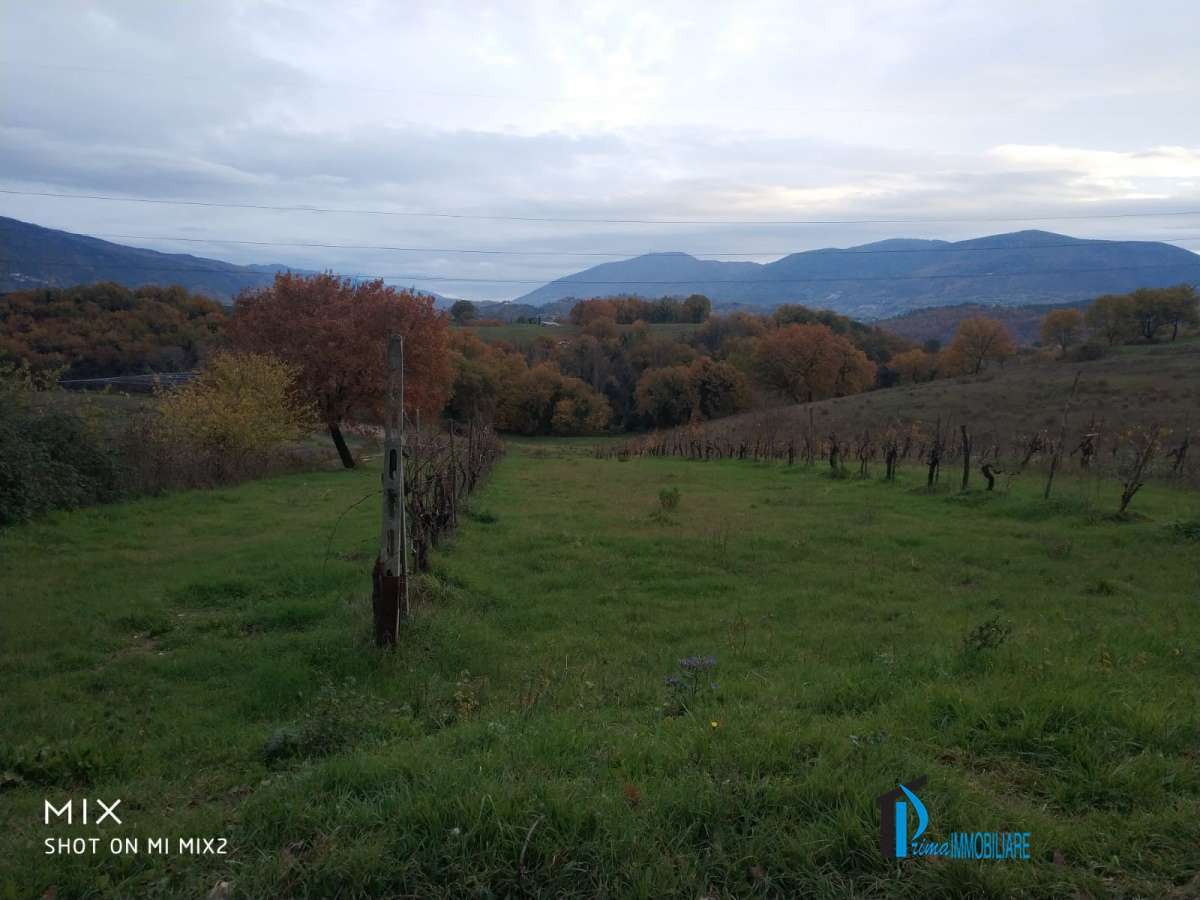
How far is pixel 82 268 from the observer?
144 feet

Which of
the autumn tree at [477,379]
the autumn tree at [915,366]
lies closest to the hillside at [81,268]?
the autumn tree at [477,379]

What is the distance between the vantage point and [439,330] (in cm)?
3136

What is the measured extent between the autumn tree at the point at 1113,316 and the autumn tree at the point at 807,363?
19.9 metres

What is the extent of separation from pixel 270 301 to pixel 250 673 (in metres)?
26.9

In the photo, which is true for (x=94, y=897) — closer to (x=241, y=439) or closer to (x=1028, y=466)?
(x=241, y=439)

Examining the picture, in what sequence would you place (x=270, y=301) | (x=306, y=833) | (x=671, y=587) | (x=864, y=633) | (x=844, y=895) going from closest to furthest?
1. (x=844, y=895)
2. (x=306, y=833)
3. (x=864, y=633)
4. (x=671, y=587)
5. (x=270, y=301)

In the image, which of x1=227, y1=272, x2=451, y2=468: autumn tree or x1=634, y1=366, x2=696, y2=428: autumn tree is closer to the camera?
x1=227, y1=272, x2=451, y2=468: autumn tree

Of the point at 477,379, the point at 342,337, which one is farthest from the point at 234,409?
the point at 477,379

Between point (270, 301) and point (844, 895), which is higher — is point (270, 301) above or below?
above

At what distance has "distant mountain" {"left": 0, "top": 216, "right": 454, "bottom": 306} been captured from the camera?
42.8 meters

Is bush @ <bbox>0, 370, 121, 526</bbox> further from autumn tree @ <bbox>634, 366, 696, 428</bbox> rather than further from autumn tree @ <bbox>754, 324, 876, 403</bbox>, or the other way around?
autumn tree @ <bbox>754, 324, 876, 403</bbox>

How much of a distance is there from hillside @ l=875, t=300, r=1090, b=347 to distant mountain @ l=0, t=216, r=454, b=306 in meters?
84.8

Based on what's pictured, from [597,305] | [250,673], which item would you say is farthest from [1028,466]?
[597,305]

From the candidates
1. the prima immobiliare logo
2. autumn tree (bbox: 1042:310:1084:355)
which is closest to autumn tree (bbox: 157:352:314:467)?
the prima immobiliare logo
